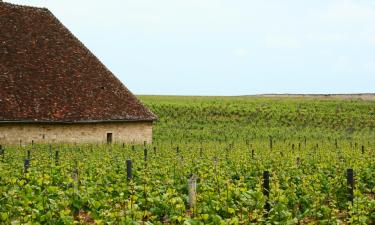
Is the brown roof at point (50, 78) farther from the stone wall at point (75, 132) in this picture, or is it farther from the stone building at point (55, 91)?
the stone wall at point (75, 132)

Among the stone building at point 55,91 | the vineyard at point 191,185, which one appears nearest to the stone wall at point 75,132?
the stone building at point 55,91

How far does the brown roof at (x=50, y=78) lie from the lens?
2570 cm

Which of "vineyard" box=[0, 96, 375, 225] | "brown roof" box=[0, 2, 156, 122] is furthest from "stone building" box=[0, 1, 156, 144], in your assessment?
"vineyard" box=[0, 96, 375, 225]

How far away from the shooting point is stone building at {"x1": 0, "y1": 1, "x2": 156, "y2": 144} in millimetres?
25344

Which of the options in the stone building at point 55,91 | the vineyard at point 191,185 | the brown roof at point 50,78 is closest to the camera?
the vineyard at point 191,185

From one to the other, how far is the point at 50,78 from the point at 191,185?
19342 mm

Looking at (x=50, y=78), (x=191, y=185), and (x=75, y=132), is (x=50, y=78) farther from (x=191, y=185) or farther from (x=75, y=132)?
(x=191, y=185)

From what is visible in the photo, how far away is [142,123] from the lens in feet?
95.3

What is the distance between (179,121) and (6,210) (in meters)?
35.7

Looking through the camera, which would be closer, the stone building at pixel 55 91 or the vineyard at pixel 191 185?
the vineyard at pixel 191 185

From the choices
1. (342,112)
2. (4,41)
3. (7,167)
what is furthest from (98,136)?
(342,112)

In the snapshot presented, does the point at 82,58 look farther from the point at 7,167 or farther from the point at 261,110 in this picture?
the point at 261,110

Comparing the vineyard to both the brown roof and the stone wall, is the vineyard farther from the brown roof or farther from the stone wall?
the brown roof

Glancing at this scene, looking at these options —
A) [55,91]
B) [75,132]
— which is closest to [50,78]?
[55,91]
